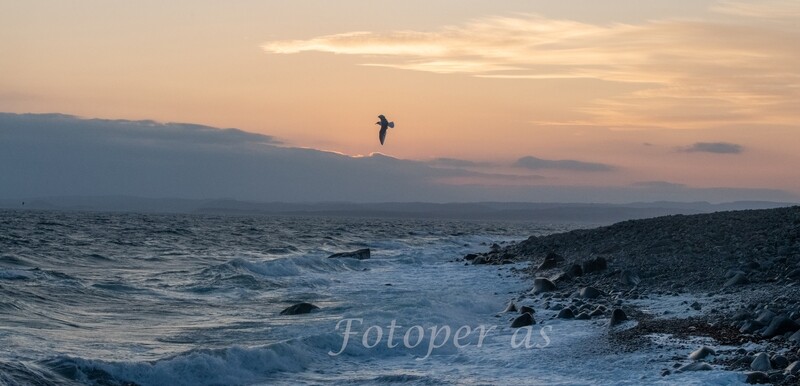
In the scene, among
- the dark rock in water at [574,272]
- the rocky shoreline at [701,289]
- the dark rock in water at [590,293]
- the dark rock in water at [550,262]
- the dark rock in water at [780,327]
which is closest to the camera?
the rocky shoreline at [701,289]

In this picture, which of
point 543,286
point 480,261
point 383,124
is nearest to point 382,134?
point 383,124

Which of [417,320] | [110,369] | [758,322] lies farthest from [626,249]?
[110,369]

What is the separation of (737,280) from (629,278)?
347 cm

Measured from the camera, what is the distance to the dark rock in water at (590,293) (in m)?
19.9

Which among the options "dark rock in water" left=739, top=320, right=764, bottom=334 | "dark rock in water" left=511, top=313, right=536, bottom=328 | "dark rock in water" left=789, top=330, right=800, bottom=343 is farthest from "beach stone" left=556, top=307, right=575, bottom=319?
"dark rock in water" left=789, top=330, right=800, bottom=343

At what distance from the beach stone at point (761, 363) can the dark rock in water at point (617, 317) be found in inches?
173

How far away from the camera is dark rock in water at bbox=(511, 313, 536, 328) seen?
16.9 meters

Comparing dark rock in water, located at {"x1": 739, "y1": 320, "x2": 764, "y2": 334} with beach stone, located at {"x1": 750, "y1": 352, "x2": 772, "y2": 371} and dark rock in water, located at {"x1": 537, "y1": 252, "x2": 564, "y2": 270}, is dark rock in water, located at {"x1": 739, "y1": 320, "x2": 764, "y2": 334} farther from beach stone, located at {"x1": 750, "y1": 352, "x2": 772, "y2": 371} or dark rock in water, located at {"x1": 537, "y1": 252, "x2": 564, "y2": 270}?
dark rock in water, located at {"x1": 537, "y1": 252, "x2": 564, "y2": 270}

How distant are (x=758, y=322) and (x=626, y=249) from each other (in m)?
15.5

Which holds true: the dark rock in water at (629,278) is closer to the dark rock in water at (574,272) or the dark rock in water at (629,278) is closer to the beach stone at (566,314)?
the dark rock in water at (574,272)

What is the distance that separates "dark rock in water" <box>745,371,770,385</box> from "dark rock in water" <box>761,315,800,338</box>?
228cm

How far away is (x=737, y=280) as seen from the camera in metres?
18.3

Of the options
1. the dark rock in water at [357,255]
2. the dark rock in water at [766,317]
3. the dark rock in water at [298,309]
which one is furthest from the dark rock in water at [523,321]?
the dark rock in water at [357,255]

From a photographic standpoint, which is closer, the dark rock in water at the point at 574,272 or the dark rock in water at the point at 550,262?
the dark rock in water at the point at 574,272
